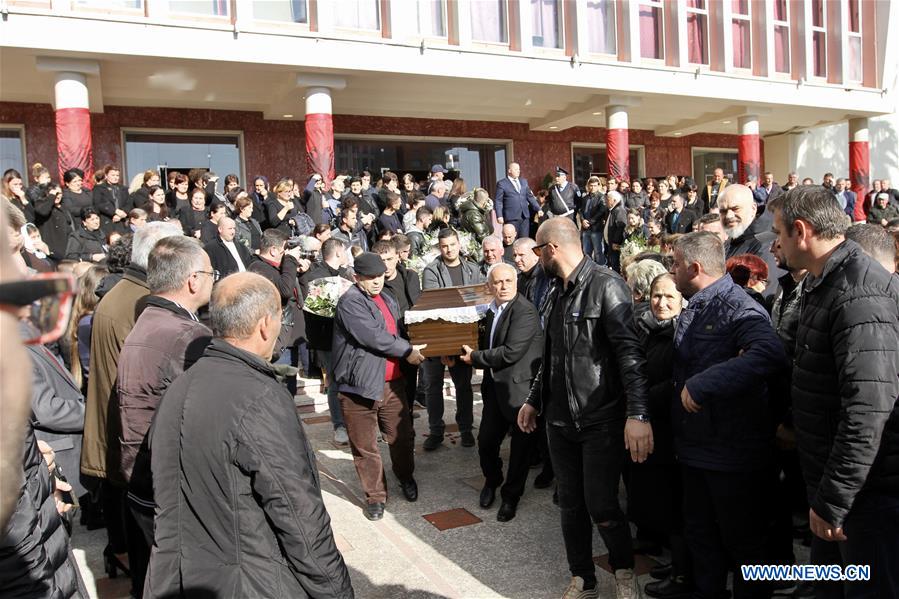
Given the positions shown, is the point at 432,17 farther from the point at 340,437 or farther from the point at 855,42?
the point at 855,42

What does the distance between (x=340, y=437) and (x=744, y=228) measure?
4.12 metres

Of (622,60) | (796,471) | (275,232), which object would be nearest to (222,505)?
(796,471)

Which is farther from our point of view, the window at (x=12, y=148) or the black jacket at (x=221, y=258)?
the window at (x=12, y=148)

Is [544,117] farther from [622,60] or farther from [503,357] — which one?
[503,357]

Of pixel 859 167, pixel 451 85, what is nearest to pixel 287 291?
pixel 451 85

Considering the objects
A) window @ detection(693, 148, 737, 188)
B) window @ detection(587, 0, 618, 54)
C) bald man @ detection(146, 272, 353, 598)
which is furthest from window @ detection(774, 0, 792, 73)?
bald man @ detection(146, 272, 353, 598)

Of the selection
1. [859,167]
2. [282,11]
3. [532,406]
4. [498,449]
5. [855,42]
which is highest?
[855,42]

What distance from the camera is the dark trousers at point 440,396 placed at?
6.47m

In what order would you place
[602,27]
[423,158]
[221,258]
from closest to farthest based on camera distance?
[221,258] < [602,27] < [423,158]

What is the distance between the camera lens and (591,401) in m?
3.50

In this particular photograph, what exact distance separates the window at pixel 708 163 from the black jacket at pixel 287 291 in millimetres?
19812

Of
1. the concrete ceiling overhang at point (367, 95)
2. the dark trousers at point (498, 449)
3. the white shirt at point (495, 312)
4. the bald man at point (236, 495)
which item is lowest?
the dark trousers at point (498, 449)

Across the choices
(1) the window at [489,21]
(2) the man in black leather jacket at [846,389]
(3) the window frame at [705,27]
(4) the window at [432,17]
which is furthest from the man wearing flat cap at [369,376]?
(3) the window frame at [705,27]

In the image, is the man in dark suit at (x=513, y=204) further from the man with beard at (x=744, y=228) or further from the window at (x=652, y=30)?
the man with beard at (x=744, y=228)
